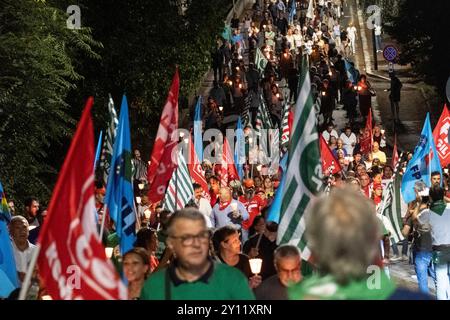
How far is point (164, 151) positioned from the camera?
13125 mm

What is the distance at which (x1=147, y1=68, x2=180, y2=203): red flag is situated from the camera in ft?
42.8

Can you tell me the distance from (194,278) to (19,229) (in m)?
5.37

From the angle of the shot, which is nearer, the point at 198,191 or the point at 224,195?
the point at 224,195

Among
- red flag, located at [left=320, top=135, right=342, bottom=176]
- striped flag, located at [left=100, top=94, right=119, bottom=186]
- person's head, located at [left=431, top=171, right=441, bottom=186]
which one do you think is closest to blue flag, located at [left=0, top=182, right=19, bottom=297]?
striped flag, located at [left=100, top=94, right=119, bottom=186]

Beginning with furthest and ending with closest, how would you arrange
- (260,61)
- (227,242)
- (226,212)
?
(260,61)
(226,212)
(227,242)

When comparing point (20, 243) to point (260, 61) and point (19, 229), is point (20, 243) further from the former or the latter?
point (260, 61)

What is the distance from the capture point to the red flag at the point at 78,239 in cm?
589

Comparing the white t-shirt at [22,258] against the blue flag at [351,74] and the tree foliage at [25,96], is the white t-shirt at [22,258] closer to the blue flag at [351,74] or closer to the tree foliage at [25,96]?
the tree foliage at [25,96]

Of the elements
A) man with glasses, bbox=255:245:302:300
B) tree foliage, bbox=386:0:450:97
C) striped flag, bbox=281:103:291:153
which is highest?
tree foliage, bbox=386:0:450:97

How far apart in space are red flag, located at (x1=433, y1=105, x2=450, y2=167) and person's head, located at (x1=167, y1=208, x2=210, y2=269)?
51.0ft

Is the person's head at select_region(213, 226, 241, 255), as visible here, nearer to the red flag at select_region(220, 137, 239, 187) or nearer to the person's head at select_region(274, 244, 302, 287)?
the person's head at select_region(274, 244, 302, 287)

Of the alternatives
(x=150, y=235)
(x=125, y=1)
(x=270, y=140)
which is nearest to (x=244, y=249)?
(x=150, y=235)

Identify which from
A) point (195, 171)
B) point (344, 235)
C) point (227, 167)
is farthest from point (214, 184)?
point (344, 235)

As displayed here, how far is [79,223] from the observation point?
6.02 meters
